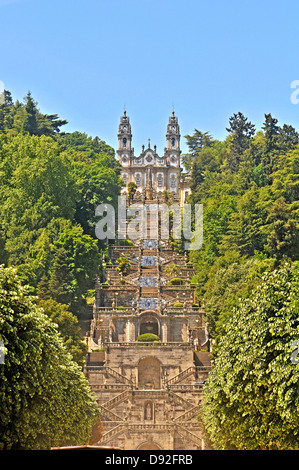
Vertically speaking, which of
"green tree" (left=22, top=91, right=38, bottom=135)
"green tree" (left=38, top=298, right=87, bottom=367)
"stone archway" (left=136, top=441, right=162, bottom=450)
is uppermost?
"green tree" (left=22, top=91, right=38, bottom=135)

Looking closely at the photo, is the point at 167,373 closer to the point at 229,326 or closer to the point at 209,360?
the point at 209,360

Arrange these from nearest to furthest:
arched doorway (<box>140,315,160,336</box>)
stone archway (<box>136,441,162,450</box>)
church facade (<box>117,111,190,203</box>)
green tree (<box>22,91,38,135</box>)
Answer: stone archway (<box>136,441,162,450</box>) → arched doorway (<box>140,315,160,336</box>) → green tree (<box>22,91,38,135</box>) → church facade (<box>117,111,190,203</box>)

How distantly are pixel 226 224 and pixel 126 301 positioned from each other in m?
13.4

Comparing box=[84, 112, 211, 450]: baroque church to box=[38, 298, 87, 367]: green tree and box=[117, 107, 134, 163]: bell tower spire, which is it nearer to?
box=[38, 298, 87, 367]: green tree

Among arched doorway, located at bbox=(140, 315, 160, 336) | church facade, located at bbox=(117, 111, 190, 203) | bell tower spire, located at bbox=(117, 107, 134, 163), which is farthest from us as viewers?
bell tower spire, located at bbox=(117, 107, 134, 163)

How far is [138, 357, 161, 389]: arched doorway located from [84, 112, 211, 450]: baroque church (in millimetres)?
71

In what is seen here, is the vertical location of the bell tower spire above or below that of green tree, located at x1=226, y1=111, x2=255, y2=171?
above

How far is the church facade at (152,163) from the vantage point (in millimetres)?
146875

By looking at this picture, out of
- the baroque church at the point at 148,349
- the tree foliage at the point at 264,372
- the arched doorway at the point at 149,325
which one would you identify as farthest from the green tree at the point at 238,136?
the tree foliage at the point at 264,372

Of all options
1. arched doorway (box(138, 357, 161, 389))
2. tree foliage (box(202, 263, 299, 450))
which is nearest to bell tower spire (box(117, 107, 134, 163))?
arched doorway (box(138, 357, 161, 389))

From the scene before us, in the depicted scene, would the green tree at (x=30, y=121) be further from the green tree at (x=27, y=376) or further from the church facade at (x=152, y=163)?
the green tree at (x=27, y=376)

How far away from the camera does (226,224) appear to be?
3031 inches

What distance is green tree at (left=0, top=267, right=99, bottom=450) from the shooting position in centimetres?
2698

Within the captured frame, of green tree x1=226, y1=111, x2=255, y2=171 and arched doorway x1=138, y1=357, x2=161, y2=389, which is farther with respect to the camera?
green tree x1=226, y1=111, x2=255, y2=171
